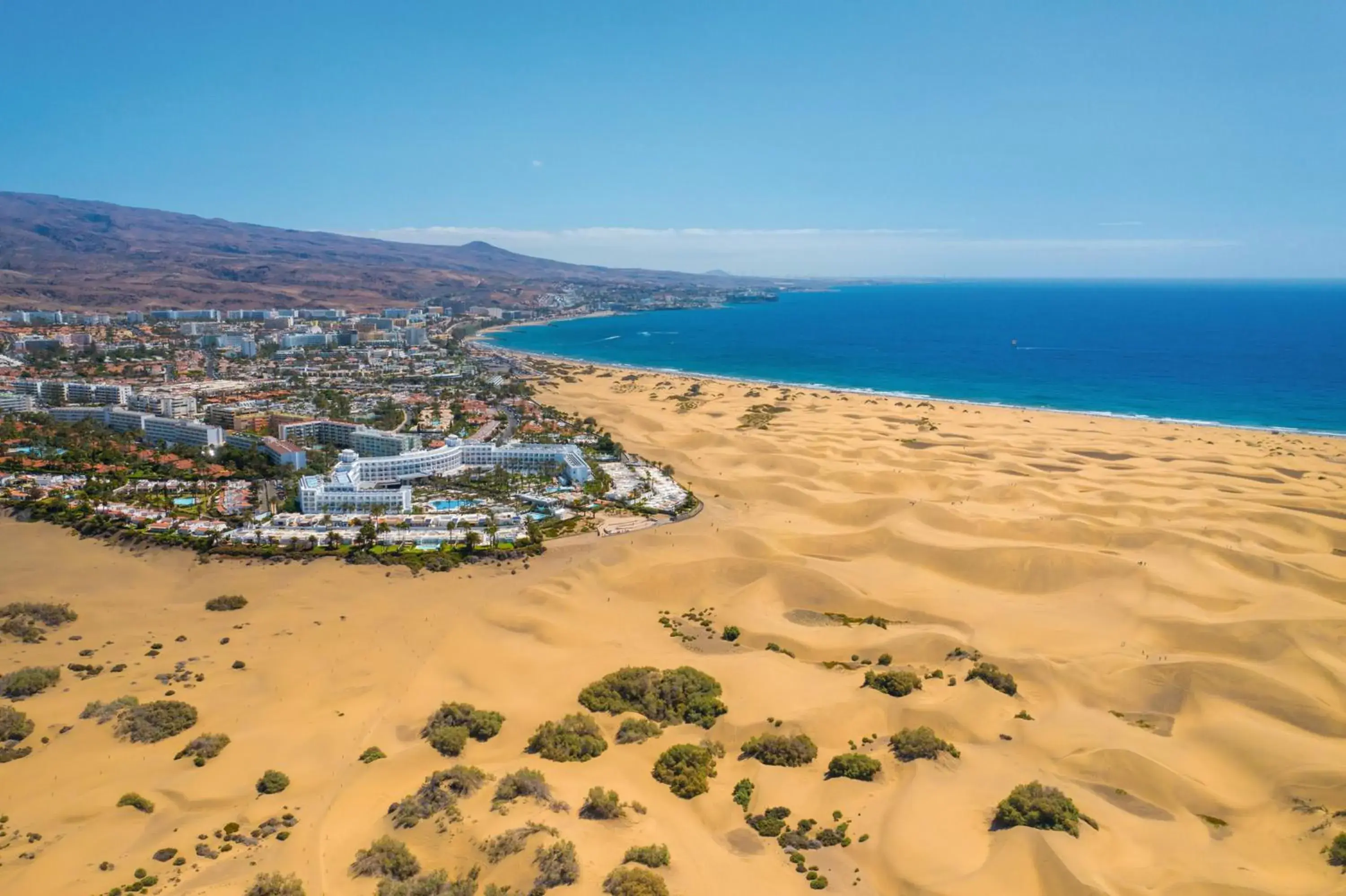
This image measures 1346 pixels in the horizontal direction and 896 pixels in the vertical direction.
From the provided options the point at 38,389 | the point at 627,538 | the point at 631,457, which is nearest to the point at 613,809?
the point at 627,538

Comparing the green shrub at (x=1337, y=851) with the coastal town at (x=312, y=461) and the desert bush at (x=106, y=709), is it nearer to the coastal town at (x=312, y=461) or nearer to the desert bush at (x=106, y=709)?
the coastal town at (x=312, y=461)

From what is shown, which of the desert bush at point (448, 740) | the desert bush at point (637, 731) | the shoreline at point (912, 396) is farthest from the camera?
the shoreline at point (912, 396)

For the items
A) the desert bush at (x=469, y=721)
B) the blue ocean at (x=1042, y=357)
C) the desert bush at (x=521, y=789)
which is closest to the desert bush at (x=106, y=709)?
the desert bush at (x=469, y=721)

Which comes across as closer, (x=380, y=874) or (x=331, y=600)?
(x=380, y=874)

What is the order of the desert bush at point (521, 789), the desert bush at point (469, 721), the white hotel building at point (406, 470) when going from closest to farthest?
the desert bush at point (521, 789) → the desert bush at point (469, 721) → the white hotel building at point (406, 470)

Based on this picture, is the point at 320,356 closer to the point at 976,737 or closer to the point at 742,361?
the point at 742,361

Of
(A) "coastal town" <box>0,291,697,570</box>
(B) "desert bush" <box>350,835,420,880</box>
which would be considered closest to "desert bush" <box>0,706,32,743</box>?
(B) "desert bush" <box>350,835,420,880</box>
